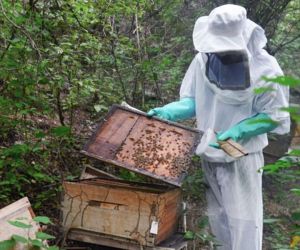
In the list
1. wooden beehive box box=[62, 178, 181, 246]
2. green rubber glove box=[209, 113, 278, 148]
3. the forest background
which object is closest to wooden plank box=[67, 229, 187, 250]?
wooden beehive box box=[62, 178, 181, 246]

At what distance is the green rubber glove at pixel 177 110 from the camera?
359 cm

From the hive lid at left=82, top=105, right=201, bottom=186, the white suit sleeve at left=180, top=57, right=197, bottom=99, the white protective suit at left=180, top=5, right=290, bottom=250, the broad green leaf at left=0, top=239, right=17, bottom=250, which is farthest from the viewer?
the white suit sleeve at left=180, top=57, right=197, bottom=99

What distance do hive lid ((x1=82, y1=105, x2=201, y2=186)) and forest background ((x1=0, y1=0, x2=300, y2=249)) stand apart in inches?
16.8

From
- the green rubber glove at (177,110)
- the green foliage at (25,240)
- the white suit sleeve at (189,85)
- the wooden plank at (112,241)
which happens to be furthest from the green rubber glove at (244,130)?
the green foliage at (25,240)

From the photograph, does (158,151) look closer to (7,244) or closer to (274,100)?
(274,100)

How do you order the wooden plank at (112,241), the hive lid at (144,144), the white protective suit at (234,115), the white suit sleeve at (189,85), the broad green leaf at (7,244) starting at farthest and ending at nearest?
the white suit sleeve at (189,85)
the white protective suit at (234,115)
the wooden plank at (112,241)
the hive lid at (144,144)
the broad green leaf at (7,244)

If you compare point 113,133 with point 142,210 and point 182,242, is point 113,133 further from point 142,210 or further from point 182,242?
point 182,242

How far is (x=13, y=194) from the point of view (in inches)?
145

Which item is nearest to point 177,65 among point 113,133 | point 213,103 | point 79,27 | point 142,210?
point 79,27

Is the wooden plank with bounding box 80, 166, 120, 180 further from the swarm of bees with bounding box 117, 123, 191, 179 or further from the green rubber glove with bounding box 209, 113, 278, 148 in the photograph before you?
the green rubber glove with bounding box 209, 113, 278, 148

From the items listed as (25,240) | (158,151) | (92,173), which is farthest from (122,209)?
(25,240)

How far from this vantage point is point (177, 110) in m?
3.66

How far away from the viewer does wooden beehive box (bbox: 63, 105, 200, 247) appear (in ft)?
9.80

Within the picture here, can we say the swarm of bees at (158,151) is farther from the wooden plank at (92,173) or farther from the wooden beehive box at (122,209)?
the wooden plank at (92,173)
